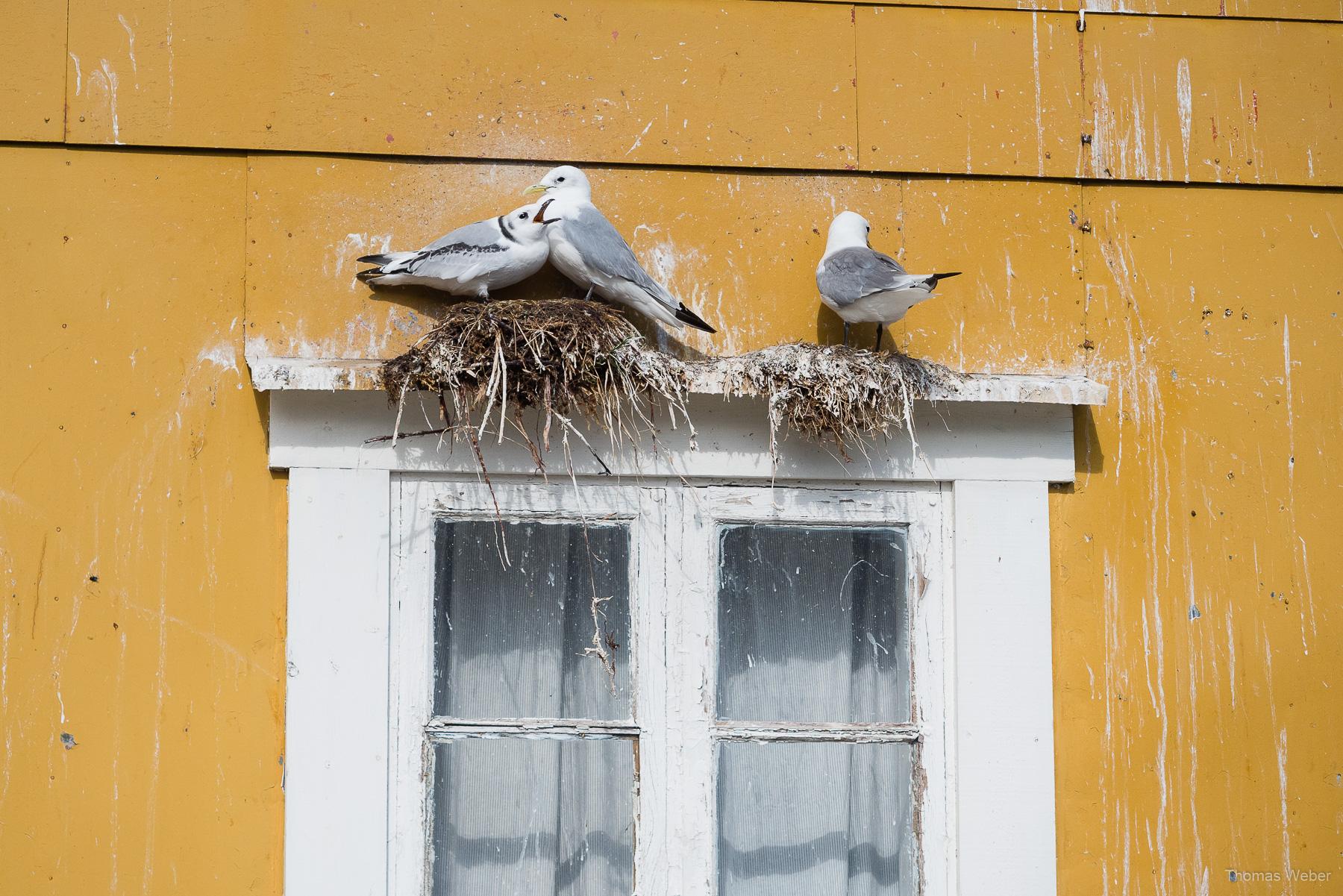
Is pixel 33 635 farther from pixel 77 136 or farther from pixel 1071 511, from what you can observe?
pixel 1071 511

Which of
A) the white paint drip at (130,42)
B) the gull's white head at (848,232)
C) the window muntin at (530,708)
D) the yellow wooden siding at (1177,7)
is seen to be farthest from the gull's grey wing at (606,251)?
the white paint drip at (130,42)

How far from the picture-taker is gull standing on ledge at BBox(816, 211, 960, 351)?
2.40 metres

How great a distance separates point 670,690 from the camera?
2.51m

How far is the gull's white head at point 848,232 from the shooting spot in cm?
255

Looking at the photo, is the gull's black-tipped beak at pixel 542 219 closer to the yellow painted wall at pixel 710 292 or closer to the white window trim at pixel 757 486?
the yellow painted wall at pixel 710 292

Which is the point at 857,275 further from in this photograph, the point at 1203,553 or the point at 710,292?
the point at 1203,553

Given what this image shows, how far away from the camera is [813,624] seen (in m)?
2.63

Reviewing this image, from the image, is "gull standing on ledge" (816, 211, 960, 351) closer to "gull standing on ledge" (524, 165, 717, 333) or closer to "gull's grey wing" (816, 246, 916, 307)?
"gull's grey wing" (816, 246, 916, 307)

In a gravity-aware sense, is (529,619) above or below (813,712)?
above

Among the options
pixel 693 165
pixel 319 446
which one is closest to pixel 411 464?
pixel 319 446

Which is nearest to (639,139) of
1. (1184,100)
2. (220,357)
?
(220,357)

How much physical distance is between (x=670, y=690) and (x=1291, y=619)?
1.53 metres

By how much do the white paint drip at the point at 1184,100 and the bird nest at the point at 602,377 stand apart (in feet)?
3.05

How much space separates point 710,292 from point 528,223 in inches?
19.2
